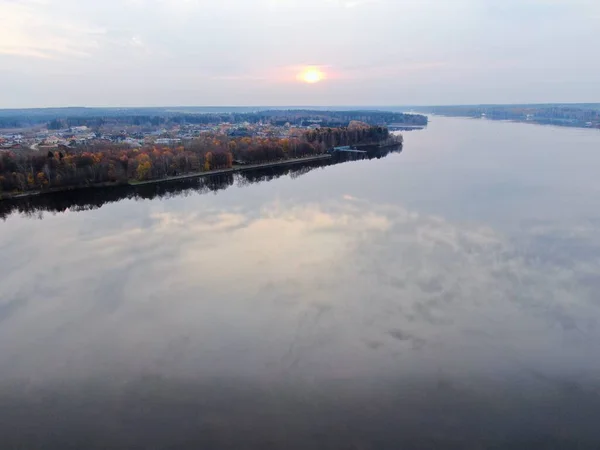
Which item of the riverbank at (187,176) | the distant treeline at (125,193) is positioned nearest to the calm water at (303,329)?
the distant treeline at (125,193)

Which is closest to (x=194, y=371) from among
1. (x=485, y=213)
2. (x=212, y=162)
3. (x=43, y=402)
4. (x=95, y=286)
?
(x=43, y=402)

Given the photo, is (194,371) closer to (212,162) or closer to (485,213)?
(485,213)

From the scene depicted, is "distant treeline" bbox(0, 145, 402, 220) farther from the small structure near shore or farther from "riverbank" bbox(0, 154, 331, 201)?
the small structure near shore

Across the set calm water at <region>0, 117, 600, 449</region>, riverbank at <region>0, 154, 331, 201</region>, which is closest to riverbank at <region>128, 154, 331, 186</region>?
riverbank at <region>0, 154, 331, 201</region>

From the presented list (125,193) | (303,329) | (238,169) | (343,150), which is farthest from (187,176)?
(303,329)

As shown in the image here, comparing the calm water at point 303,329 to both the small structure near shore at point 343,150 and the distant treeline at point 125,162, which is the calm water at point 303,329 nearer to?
the distant treeline at point 125,162
